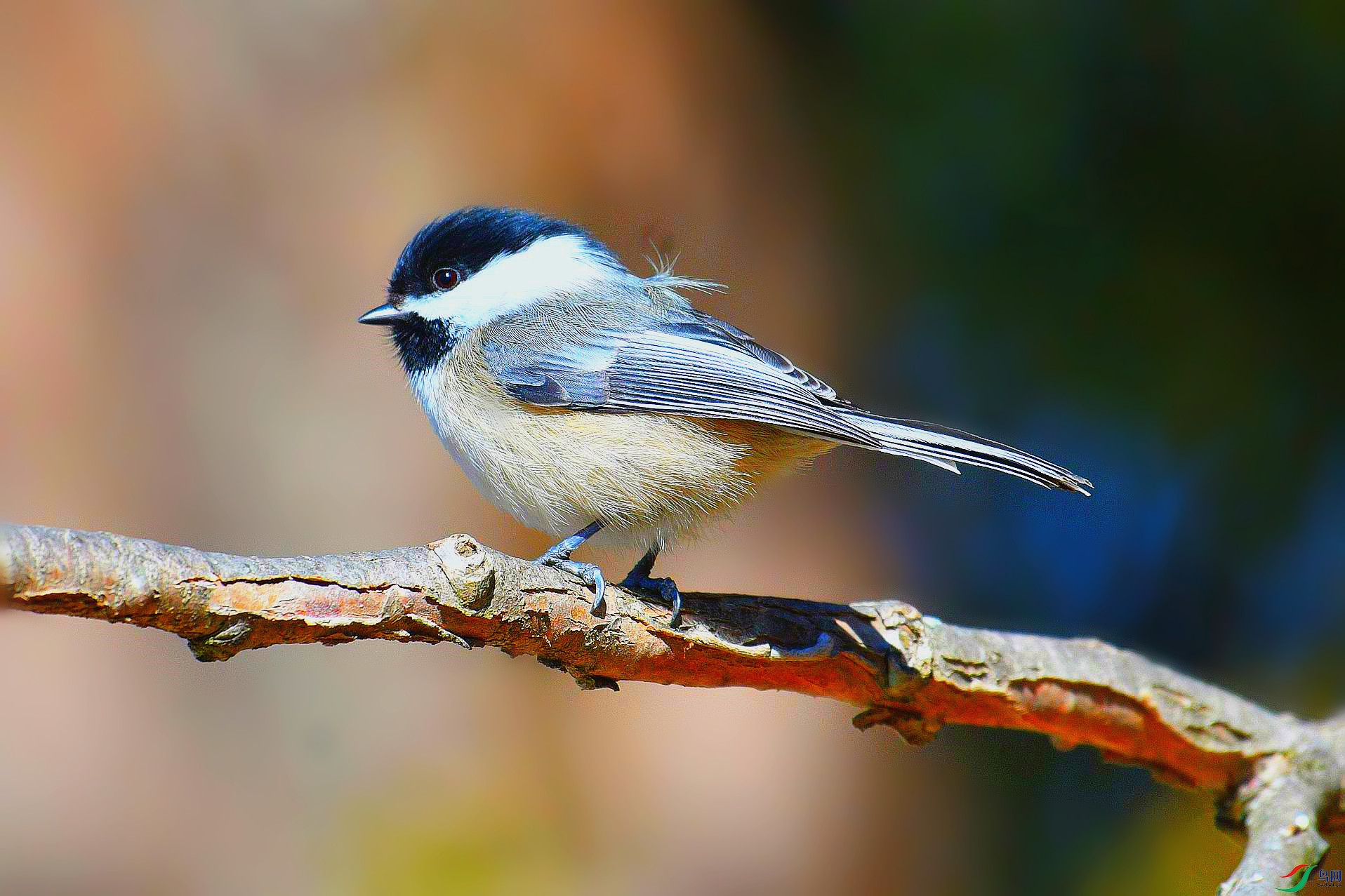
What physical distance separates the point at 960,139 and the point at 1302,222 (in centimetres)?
126

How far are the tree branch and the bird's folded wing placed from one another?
0.38 m

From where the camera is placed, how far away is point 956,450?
1908 mm

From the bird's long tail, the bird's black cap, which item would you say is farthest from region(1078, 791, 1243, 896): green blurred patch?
the bird's black cap

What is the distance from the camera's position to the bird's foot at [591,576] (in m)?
1.78

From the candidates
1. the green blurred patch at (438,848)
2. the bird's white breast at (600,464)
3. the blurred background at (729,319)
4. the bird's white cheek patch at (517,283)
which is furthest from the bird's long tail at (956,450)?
the green blurred patch at (438,848)

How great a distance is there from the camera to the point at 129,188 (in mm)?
3422

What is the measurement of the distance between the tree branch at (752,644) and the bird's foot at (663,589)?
0.02 m

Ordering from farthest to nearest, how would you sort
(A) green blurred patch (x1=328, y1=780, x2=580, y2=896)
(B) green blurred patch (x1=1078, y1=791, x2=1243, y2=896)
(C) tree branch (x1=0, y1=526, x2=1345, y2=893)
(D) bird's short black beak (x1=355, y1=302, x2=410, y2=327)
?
(B) green blurred patch (x1=1078, y1=791, x2=1243, y2=896) < (A) green blurred patch (x1=328, y1=780, x2=580, y2=896) < (D) bird's short black beak (x1=355, y1=302, x2=410, y2=327) < (C) tree branch (x1=0, y1=526, x2=1345, y2=893)

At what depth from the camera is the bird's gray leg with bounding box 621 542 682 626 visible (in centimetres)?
192

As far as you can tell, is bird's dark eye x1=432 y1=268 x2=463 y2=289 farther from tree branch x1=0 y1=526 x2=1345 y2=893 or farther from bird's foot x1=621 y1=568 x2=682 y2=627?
tree branch x1=0 y1=526 x2=1345 y2=893

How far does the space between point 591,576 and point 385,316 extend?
0.90 metres

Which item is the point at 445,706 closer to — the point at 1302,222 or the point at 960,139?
the point at 960,139

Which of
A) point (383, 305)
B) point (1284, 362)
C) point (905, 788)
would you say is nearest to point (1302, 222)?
point (1284, 362)

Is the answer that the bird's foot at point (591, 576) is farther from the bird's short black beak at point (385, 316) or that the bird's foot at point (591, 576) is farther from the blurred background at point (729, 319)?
the blurred background at point (729, 319)
